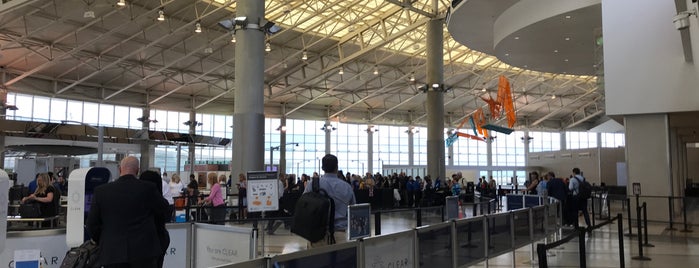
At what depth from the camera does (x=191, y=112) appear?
Result: 40.7 m

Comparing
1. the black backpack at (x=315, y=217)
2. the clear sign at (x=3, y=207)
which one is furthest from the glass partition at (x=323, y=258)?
the clear sign at (x=3, y=207)

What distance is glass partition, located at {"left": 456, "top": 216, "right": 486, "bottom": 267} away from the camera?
20.2 feet

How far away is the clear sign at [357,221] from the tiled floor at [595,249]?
5.24 ft

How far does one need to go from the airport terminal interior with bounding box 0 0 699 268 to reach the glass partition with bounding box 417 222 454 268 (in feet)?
0.08

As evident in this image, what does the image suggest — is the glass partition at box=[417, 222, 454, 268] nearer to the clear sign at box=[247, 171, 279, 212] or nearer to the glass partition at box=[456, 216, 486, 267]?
the glass partition at box=[456, 216, 486, 267]

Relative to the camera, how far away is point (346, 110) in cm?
4938

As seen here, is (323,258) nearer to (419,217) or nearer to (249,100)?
(419,217)

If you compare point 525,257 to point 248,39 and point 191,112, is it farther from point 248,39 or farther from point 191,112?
point 191,112

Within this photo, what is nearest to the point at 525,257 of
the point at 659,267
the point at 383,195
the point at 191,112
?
the point at 659,267

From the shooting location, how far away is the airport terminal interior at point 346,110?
6.40 m

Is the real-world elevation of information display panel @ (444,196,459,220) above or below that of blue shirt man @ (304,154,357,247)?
below

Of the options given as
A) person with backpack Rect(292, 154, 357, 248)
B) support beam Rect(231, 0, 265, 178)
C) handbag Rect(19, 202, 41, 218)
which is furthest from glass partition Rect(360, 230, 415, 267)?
support beam Rect(231, 0, 265, 178)

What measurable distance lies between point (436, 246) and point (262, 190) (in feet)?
20.3

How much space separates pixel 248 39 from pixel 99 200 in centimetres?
1088
